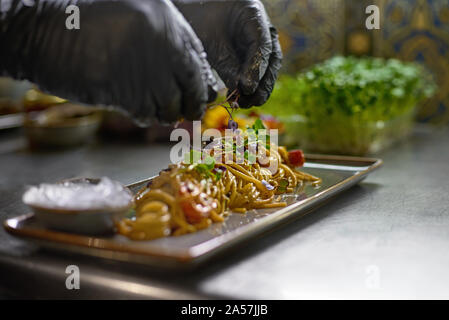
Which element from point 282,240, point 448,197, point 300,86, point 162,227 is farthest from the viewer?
point 300,86

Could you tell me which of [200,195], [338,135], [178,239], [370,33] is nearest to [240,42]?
[200,195]

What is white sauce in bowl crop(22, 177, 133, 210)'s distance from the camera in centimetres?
115

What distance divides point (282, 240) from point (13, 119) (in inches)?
87.0

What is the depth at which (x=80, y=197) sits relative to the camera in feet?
3.85

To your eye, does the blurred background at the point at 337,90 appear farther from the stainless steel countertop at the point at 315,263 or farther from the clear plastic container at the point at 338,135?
the stainless steel countertop at the point at 315,263

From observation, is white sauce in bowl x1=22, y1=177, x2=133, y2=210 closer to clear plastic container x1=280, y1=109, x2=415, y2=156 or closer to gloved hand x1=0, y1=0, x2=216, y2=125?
gloved hand x1=0, y1=0, x2=216, y2=125

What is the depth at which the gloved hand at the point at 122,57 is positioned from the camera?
1.08 metres

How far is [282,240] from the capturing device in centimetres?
131

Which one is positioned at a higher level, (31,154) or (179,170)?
(179,170)

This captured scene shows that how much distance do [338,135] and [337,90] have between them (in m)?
0.22

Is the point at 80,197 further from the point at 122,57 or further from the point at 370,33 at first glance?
the point at 370,33

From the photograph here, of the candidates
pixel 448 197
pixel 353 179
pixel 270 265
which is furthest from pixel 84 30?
pixel 448 197

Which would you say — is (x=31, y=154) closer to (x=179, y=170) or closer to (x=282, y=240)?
(x=179, y=170)
